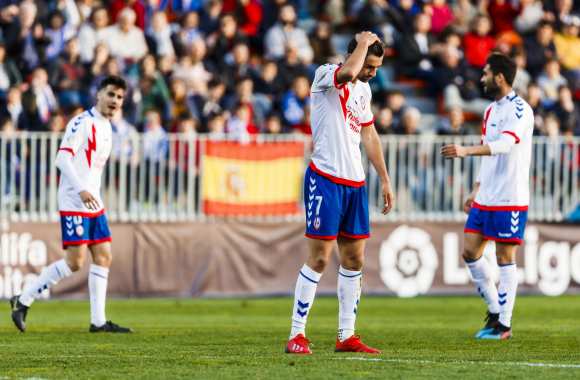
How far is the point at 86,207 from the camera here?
13.3 metres

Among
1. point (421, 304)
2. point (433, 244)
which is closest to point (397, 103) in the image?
point (433, 244)

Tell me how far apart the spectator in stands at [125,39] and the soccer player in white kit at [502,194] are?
10.3m

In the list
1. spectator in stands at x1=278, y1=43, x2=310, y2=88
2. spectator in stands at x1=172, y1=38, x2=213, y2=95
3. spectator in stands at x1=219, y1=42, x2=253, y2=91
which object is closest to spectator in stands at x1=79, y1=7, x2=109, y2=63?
spectator in stands at x1=172, y1=38, x2=213, y2=95

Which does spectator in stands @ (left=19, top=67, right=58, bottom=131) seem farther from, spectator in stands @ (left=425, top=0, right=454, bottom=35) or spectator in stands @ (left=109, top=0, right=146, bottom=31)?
spectator in stands @ (left=425, top=0, right=454, bottom=35)

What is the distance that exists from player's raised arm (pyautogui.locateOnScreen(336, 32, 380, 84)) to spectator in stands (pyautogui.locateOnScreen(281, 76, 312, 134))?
11.3 metres

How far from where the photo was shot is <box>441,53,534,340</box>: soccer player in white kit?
41.9 feet

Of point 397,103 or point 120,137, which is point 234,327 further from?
point 397,103

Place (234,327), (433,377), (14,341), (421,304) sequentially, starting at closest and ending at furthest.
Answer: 1. (433,377)
2. (14,341)
3. (234,327)
4. (421,304)

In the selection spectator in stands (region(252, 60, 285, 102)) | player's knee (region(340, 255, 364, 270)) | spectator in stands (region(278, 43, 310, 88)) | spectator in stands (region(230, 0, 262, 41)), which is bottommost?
player's knee (region(340, 255, 364, 270))

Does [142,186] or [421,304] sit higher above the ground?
[142,186]

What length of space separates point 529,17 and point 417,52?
2.68 m

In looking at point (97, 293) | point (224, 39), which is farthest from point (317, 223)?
point (224, 39)

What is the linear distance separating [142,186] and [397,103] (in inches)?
185

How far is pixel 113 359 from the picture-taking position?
1030cm
